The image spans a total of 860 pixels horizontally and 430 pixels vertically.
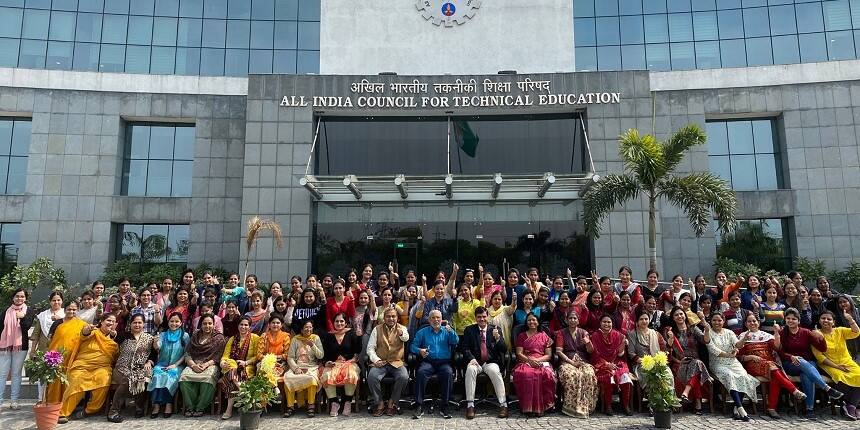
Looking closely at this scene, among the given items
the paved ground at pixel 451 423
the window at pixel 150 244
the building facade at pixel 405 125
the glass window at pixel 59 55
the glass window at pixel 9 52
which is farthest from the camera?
the glass window at pixel 59 55

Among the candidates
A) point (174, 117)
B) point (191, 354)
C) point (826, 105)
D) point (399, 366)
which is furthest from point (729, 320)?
point (174, 117)

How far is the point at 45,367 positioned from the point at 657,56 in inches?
871

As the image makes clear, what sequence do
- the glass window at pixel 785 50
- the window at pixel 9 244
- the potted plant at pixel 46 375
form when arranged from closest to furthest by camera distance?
the potted plant at pixel 46 375 → the window at pixel 9 244 → the glass window at pixel 785 50

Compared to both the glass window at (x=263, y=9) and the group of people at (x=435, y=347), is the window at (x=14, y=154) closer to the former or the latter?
the glass window at (x=263, y=9)

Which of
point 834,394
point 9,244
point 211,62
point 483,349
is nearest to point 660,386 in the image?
point 483,349

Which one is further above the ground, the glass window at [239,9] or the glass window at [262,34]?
the glass window at [239,9]

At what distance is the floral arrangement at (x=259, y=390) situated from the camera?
21.7 feet

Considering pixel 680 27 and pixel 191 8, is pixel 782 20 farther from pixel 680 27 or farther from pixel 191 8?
pixel 191 8

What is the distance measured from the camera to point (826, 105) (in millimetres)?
18797

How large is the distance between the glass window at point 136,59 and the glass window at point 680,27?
21.7 m

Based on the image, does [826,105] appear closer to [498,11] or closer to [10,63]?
[498,11]

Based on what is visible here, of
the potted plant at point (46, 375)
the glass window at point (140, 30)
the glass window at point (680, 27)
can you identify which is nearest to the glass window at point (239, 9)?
the glass window at point (140, 30)

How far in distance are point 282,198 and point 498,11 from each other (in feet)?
35.8

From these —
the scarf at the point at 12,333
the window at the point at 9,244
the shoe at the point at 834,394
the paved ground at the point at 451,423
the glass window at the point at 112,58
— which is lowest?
the paved ground at the point at 451,423
